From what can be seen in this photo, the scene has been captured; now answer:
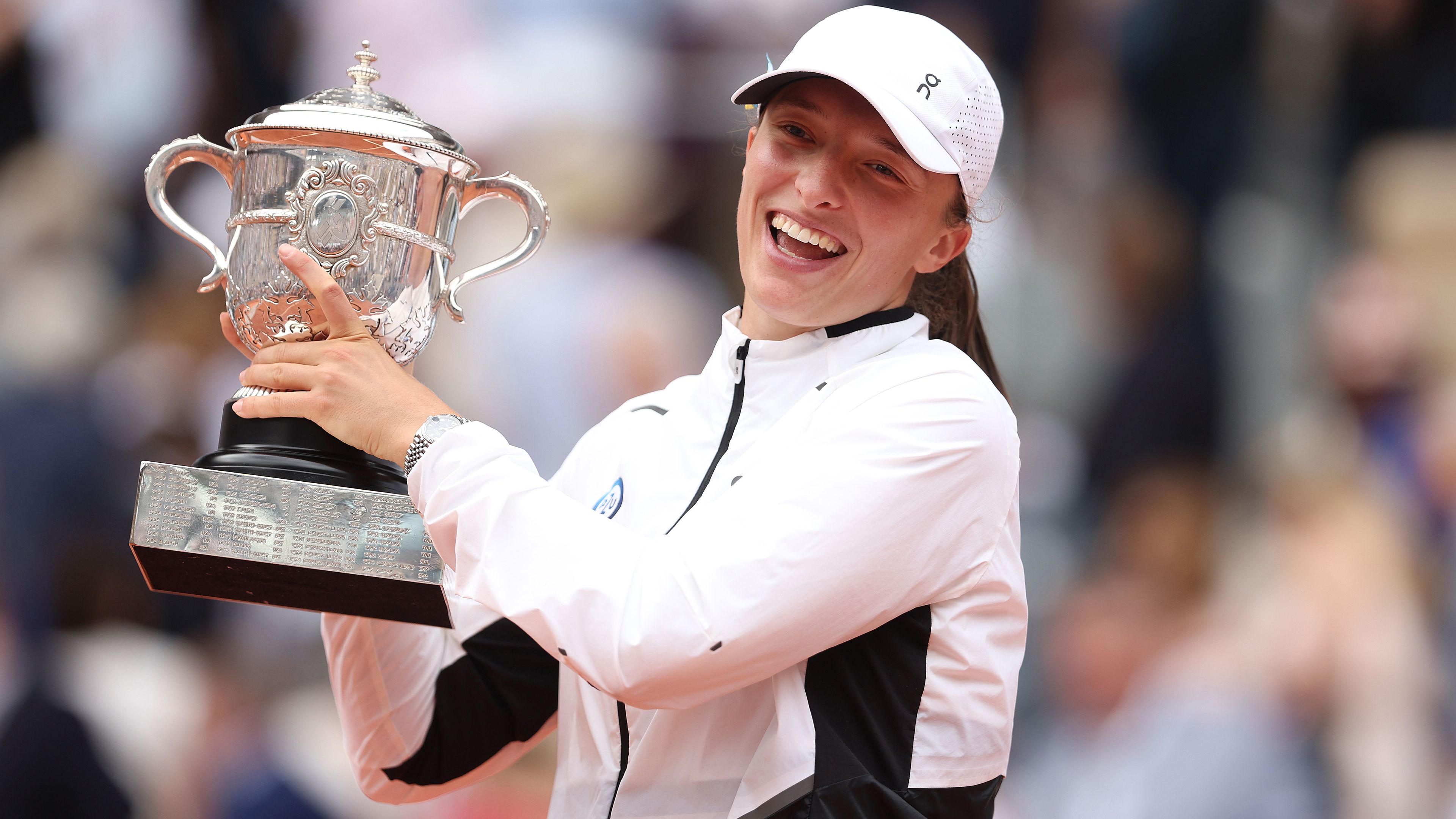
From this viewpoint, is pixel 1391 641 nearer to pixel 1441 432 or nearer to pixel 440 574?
pixel 1441 432

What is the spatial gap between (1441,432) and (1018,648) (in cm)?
377

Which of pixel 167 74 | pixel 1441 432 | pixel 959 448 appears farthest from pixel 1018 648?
pixel 167 74

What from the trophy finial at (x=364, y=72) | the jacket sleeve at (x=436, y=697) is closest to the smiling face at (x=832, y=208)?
the trophy finial at (x=364, y=72)

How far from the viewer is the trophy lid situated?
2010mm

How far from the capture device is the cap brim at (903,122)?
1.92 meters

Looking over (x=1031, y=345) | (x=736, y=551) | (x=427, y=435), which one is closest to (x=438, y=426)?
(x=427, y=435)

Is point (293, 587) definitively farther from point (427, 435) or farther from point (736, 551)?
point (736, 551)

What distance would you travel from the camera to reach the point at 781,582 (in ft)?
5.79

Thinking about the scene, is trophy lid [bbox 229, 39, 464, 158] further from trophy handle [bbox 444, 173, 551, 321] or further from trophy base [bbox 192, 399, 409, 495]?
trophy base [bbox 192, 399, 409, 495]

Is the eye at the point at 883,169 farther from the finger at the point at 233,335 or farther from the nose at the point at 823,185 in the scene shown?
the finger at the point at 233,335

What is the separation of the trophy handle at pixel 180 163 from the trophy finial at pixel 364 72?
0.59 ft

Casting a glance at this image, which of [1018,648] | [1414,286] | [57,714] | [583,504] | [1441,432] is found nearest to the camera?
[1018,648]

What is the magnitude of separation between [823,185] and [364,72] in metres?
0.61

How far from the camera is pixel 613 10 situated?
6.69 metres
